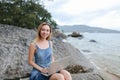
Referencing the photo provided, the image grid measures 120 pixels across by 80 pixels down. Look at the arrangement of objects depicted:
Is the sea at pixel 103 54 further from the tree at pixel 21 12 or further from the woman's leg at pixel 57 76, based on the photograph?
the woman's leg at pixel 57 76

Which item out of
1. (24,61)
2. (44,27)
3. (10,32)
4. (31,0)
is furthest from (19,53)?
(31,0)

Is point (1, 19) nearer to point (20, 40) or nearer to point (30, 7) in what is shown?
point (30, 7)

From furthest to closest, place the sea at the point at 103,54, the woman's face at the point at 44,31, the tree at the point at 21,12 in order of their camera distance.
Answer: the tree at the point at 21,12, the sea at the point at 103,54, the woman's face at the point at 44,31

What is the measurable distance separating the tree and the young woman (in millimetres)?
15447

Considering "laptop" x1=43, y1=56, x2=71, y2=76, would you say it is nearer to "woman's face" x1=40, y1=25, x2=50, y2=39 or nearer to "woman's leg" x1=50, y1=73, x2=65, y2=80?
"woman's leg" x1=50, y1=73, x2=65, y2=80

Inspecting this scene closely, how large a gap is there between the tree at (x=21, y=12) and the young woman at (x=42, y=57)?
15447 millimetres

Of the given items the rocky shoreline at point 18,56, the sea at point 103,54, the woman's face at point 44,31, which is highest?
the woman's face at point 44,31

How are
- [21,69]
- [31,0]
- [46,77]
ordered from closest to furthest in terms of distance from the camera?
[46,77] → [21,69] → [31,0]

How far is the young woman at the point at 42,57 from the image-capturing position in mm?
5578

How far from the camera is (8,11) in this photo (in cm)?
2220

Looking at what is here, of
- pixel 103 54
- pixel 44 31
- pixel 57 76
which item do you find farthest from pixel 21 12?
pixel 57 76

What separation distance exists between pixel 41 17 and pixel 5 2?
11.2ft

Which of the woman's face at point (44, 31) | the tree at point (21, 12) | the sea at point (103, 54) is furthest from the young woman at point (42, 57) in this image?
the tree at point (21, 12)

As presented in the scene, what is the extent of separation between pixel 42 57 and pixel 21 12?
16514 millimetres
